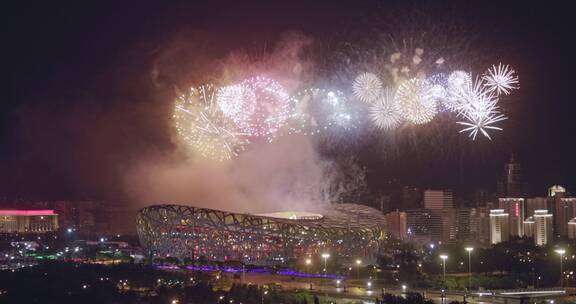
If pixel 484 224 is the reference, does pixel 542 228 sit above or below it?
below

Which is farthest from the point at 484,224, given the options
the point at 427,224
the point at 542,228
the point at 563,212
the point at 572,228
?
the point at 572,228

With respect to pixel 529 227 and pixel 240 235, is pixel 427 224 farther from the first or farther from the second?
pixel 240 235

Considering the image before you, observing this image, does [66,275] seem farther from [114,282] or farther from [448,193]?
[448,193]

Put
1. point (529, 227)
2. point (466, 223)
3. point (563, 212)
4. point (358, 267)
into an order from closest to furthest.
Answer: point (358, 267) → point (529, 227) → point (563, 212) → point (466, 223)

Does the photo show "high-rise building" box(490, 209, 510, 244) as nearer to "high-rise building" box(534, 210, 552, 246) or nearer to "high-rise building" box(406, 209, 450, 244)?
"high-rise building" box(534, 210, 552, 246)

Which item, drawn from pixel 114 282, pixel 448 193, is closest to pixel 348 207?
pixel 114 282

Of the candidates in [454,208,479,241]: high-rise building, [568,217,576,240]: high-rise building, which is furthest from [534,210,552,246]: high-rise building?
[454,208,479,241]: high-rise building
